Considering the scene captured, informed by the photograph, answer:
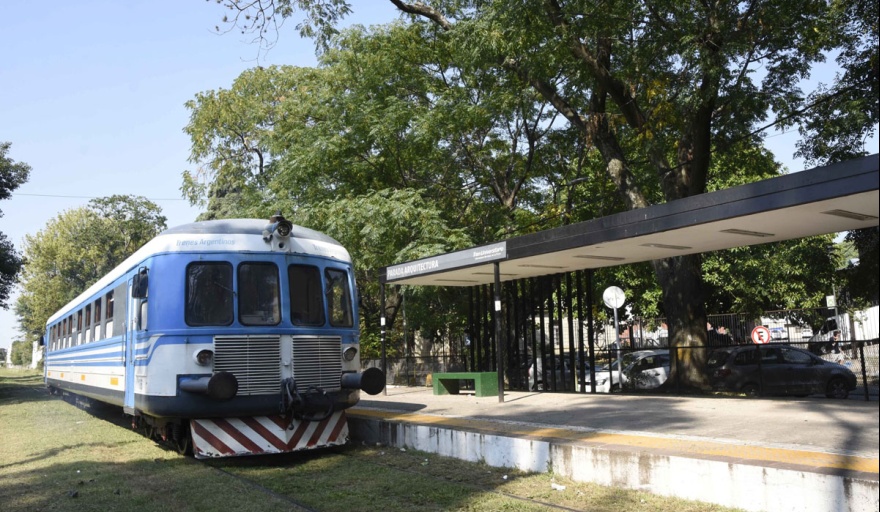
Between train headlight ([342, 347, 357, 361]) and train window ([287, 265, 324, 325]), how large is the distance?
0.57m

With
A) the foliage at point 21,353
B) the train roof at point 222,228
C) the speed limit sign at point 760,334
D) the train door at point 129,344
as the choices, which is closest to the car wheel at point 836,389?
the speed limit sign at point 760,334

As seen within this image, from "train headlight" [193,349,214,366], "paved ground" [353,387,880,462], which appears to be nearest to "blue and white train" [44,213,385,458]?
"train headlight" [193,349,214,366]

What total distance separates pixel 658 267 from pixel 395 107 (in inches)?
410

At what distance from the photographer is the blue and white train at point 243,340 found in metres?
10.2

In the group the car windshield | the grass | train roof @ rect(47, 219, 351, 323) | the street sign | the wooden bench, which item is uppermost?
train roof @ rect(47, 219, 351, 323)

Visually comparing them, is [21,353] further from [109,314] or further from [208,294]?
[208,294]

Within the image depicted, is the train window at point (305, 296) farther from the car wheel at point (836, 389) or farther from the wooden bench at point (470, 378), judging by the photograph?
the car wheel at point (836, 389)

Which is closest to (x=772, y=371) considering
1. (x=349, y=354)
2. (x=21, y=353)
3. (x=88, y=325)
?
(x=349, y=354)

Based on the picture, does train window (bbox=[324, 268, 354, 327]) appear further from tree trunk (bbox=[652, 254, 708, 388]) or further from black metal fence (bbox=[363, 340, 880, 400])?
tree trunk (bbox=[652, 254, 708, 388])

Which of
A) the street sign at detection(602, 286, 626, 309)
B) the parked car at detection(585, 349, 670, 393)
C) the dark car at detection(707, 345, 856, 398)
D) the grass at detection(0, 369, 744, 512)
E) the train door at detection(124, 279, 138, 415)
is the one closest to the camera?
the grass at detection(0, 369, 744, 512)

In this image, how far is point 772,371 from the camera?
16188mm

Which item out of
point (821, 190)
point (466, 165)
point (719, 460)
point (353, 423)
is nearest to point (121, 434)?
point (353, 423)

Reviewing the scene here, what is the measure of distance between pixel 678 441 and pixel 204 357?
596cm

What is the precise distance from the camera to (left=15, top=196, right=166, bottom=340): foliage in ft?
222
